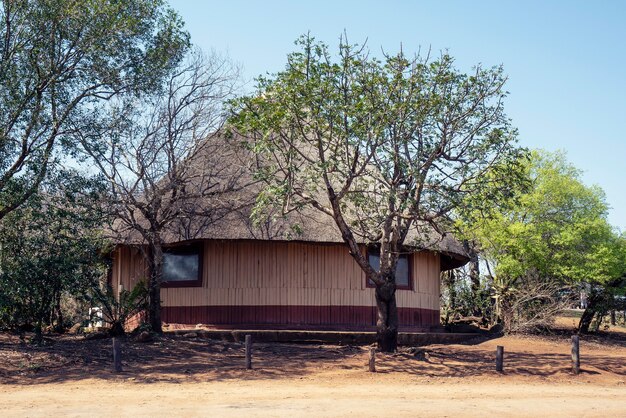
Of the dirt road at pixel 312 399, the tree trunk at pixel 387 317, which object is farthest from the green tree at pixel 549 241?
the dirt road at pixel 312 399

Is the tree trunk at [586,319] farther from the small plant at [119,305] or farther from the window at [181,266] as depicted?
the small plant at [119,305]

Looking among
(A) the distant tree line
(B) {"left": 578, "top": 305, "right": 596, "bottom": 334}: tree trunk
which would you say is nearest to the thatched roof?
(A) the distant tree line

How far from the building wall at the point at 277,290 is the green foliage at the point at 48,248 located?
3.95 metres

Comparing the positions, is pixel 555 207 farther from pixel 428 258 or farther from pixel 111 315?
pixel 111 315

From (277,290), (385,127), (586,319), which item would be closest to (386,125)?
(385,127)

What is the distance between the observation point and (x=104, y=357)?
62.7ft

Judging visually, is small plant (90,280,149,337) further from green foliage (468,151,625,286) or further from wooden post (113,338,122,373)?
green foliage (468,151,625,286)

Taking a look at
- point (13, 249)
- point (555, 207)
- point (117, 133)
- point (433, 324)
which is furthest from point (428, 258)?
point (13, 249)

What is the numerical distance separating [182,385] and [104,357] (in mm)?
3519

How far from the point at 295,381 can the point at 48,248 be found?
7645 mm

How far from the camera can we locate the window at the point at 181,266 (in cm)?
2411

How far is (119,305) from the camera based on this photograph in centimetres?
2166

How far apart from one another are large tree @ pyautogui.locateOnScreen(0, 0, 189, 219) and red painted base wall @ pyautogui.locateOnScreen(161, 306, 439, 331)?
6467 millimetres

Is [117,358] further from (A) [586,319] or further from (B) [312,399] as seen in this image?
(A) [586,319]
